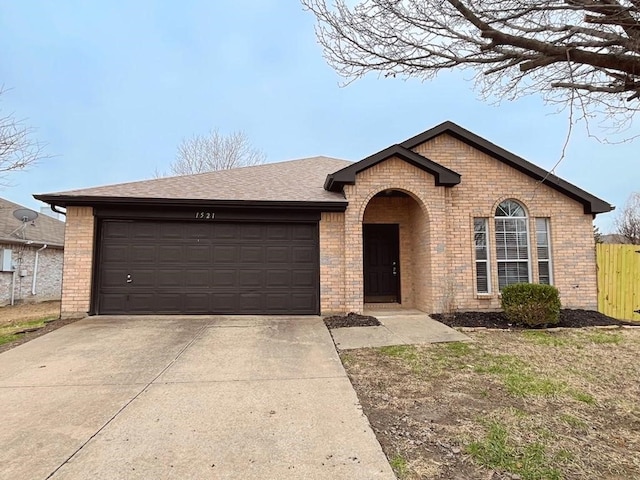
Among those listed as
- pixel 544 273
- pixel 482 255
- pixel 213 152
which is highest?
pixel 213 152

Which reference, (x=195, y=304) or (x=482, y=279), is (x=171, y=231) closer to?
(x=195, y=304)

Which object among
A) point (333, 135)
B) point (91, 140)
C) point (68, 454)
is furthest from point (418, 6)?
point (91, 140)

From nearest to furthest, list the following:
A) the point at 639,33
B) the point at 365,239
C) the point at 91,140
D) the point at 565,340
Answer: the point at 639,33
the point at 565,340
the point at 365,239
the point at 91,140

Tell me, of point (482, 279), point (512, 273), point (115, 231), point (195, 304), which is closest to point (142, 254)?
point (115, 231)

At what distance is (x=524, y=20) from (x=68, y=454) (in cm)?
610

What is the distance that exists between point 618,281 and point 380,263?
20.1ft

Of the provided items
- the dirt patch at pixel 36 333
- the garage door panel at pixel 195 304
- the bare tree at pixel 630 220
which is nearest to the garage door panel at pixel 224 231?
the garage door panel at pixel 195 304

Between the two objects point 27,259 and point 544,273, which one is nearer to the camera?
point 544,273

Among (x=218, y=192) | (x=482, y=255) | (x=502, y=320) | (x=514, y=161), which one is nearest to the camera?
(x=502, y=320)

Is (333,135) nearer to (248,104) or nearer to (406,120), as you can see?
(248,104)

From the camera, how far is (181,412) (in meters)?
3.54

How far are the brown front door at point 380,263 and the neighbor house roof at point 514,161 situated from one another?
2589 mm

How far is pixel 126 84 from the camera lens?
1877 cm

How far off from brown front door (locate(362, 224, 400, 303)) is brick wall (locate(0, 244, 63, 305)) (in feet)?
47.6
